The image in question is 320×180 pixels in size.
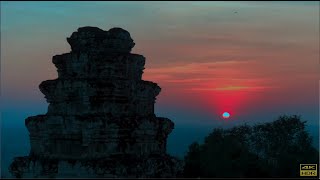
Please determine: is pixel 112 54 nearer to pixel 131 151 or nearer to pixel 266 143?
pixel 131 151

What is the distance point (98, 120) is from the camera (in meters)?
12.2

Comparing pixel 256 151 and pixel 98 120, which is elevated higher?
pixel 256 151

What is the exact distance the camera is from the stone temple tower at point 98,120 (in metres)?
12.2

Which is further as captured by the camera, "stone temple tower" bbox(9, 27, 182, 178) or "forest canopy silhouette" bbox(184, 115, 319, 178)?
"forest canopy silhouette" bbox(184, 115, 319, 178)

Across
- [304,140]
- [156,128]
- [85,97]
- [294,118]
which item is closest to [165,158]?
[156,128]

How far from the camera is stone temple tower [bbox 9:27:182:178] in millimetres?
12188

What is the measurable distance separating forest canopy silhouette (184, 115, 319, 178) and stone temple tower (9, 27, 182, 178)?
1067 centimetres

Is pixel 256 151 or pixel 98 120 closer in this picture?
pixel 98 120

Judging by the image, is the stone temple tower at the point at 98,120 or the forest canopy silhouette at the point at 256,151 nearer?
the stone temple tower at the point at 98,120

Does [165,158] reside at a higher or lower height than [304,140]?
lower

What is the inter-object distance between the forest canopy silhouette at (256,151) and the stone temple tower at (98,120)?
10.7 metres

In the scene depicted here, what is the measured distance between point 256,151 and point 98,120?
938 inches

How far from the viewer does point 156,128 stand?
1290 centimetres

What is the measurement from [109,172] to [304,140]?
24063 millimetres
